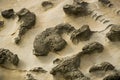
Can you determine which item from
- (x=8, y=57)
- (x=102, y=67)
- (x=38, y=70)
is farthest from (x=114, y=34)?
(x=8, y=57)

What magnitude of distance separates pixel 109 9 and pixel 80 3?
312 mm

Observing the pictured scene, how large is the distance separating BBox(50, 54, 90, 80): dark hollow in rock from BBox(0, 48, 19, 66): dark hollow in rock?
42cm

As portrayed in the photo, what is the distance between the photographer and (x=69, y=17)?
12.4ft

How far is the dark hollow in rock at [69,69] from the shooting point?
121 inches

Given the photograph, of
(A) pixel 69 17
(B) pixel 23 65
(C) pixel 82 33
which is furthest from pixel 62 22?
(B) pixel 23 65

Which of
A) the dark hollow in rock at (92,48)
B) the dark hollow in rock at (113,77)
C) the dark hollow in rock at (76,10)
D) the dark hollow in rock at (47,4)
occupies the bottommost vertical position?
the dark hollow in rock at (113,77)

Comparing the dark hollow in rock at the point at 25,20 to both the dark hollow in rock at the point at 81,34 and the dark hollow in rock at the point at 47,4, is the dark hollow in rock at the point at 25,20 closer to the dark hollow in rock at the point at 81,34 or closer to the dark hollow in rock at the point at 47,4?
the dark hollow in rock at the point at 47,4

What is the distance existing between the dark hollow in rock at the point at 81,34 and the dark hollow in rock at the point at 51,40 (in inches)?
3.8

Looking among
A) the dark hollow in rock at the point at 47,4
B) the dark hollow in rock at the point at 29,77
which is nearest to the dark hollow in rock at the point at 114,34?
the dark hollow in rock at the point at 29,77

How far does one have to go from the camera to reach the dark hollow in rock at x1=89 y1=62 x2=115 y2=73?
3055 millimetres

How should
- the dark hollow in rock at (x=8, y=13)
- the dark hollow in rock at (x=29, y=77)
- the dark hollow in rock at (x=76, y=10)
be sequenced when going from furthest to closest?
the dark hollow in rock at (x=8, y=13) → the dark hollow in rock at (x=76, y=10) → the dark hollow in rock at (x=29, y=77)

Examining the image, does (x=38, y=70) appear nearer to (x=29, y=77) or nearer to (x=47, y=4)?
(x=29, y=77)

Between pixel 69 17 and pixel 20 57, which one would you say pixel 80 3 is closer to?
pixel 69 17

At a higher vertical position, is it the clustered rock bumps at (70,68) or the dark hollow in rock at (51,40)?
the dark hollow in rock at (51,40)
